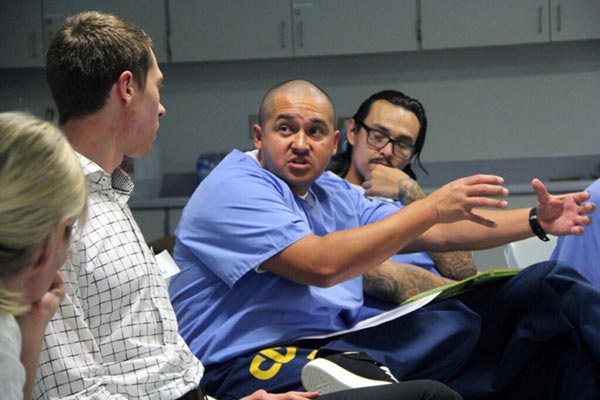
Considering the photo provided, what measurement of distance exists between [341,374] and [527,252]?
132 centimetres

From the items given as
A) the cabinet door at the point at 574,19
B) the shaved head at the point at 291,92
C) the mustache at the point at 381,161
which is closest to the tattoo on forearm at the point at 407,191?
the mustache at the point at 381,161

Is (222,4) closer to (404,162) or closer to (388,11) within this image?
(388,11)

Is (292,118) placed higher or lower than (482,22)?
lower

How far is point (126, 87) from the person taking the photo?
1.54 metres

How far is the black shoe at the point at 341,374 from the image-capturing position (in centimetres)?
168

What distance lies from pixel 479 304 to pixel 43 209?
4.23 feet

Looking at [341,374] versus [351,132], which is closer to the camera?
[341,374]

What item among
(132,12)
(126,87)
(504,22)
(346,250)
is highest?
(132,12)

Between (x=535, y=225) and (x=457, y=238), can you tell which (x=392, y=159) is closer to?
(x=457, y=238)

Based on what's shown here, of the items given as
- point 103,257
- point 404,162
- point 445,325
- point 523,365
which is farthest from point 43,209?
point 404,162

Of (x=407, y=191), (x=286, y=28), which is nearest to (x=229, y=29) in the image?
(x=286, y=28)

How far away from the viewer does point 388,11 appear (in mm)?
Result: 5355

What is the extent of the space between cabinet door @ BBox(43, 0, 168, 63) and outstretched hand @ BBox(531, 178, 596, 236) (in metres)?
3.62

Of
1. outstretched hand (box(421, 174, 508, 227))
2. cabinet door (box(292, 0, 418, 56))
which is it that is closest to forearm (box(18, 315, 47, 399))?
outstretched hand (box(421, 174, 508, 227))
